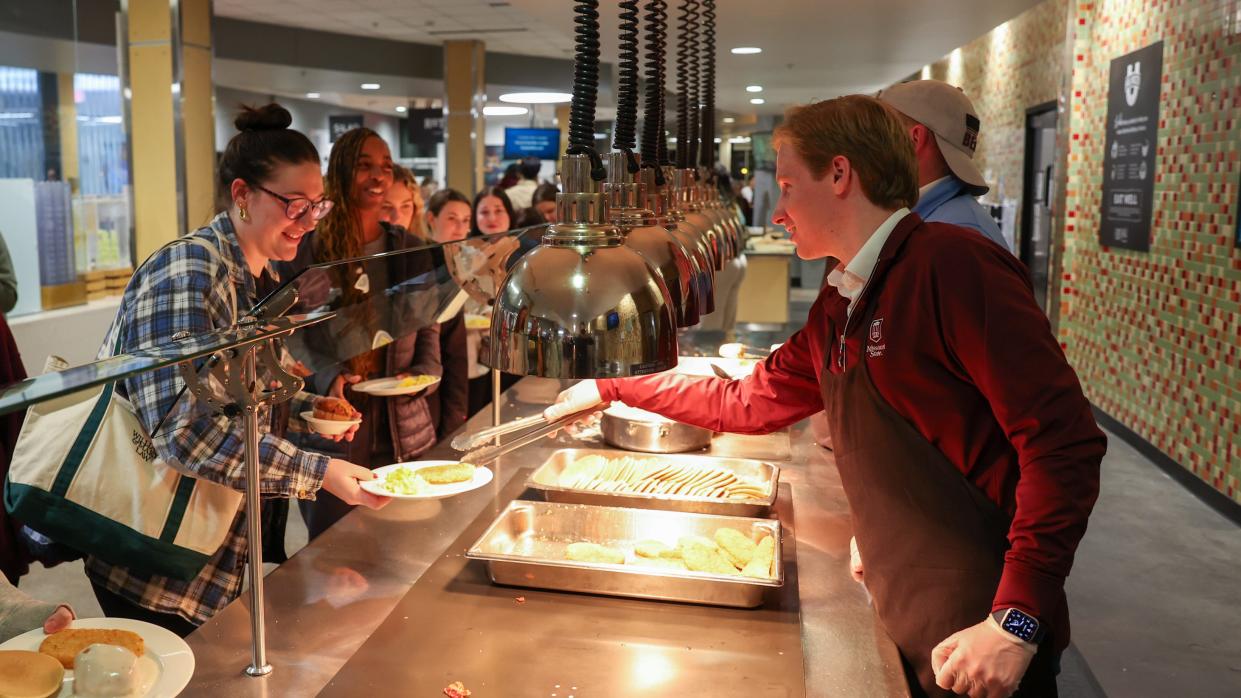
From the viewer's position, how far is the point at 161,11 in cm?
718

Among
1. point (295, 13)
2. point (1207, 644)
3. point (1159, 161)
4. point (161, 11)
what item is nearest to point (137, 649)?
point (1207, 644)

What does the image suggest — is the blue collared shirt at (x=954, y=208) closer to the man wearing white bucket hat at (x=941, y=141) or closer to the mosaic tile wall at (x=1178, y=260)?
the man wearing white bucket hat at (x=941, y=141)

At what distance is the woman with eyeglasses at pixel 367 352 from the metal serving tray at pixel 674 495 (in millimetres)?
890

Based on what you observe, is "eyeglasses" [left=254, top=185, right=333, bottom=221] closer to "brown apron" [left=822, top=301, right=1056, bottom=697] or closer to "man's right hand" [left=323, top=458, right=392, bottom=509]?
"man's right hand" [left=323, top=458, right=392, bottom=509]

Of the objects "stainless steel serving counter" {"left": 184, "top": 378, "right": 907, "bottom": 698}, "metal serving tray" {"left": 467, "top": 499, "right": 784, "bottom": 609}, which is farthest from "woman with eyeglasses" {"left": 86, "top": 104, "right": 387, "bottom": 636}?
"metal serving tray" {"left": 467, "top": 499, "right": 784, "bottom": 609}

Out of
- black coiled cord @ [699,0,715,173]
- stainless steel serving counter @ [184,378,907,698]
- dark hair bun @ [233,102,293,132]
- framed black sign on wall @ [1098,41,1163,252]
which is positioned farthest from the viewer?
framed black sign on wall @ [1098,41,1163,252]

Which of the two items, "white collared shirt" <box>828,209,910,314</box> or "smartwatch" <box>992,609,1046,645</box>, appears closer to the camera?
"smartwatch" <box>992,609,1046,645</box>

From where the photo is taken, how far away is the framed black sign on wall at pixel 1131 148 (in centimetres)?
613

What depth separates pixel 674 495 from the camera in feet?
6.99

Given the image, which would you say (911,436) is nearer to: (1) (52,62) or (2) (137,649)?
(2) (137,649)

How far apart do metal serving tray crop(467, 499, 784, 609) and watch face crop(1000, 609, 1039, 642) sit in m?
0.37

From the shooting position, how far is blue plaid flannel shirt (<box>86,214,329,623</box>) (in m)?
1.74

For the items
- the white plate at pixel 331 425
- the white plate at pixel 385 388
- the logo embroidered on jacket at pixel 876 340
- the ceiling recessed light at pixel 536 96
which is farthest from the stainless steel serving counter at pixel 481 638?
the ceiling recessed light at pixel 536 96

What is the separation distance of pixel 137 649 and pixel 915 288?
4.16 feet
